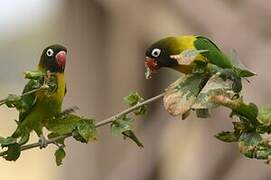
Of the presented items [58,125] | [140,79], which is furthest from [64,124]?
[140,79]

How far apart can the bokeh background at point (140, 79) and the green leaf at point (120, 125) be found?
2.70 feet

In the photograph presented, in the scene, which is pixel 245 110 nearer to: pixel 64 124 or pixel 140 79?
pixel 64 124

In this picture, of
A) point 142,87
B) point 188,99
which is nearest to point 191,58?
point 188,99

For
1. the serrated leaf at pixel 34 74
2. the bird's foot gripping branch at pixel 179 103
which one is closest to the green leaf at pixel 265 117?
the bird's foot gripping branch at pixel 179 103

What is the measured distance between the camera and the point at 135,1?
123 centimetres

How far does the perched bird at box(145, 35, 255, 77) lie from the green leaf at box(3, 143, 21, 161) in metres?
0.08

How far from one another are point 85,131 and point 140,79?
964 millimetres

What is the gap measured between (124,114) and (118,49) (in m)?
0.98

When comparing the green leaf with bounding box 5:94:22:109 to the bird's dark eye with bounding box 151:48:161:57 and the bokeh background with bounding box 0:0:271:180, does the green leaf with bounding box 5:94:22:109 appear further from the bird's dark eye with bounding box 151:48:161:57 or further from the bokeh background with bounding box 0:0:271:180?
Answer: the bokeh background with bounding box 0:0:271:180

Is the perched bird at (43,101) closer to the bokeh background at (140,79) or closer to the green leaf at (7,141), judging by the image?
the green leaf at (7,141)

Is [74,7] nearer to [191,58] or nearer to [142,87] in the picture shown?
[142,87]

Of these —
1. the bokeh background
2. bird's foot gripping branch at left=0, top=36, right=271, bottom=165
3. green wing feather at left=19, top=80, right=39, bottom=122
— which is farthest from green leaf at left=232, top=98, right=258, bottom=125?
the bokeh background

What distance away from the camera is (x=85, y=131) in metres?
0.31

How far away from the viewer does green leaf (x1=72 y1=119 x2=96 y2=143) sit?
1.01 feet
